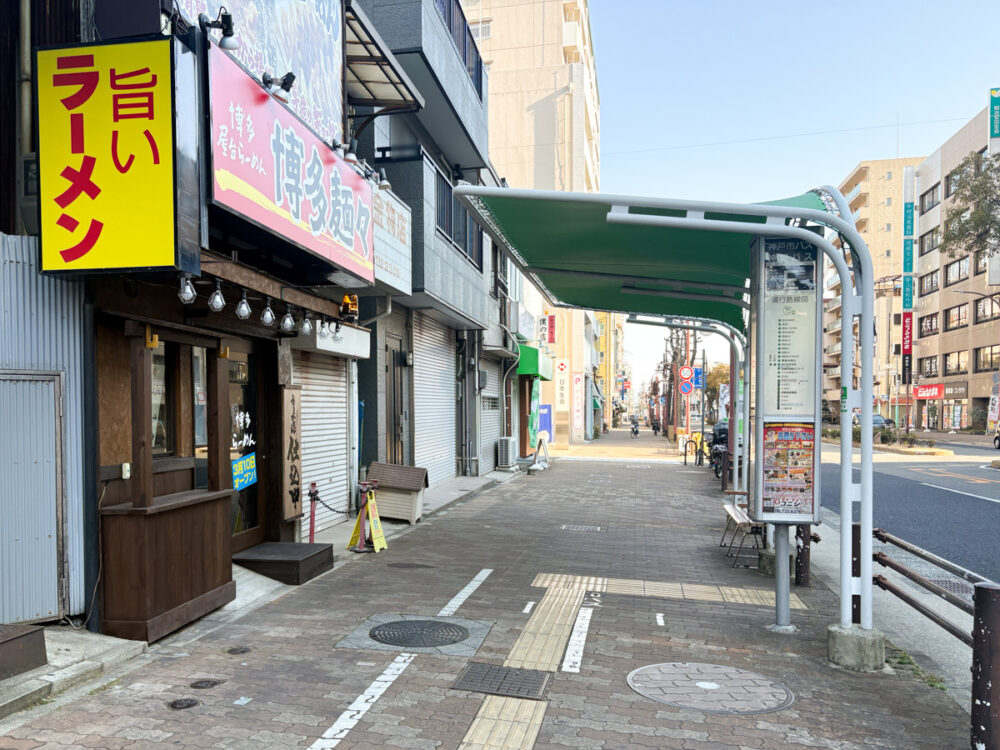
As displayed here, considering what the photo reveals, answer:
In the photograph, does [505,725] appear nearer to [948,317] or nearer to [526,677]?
[526,677]

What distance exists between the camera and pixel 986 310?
59250mm

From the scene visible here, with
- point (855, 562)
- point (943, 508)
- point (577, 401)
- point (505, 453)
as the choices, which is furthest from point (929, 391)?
point (855, 562)

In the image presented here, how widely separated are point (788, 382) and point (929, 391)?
7289cm

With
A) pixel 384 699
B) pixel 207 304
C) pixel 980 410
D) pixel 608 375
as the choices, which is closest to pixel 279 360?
pixel 207 304

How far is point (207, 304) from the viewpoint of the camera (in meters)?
6.75

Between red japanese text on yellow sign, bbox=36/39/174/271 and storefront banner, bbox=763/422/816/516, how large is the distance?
5232mm

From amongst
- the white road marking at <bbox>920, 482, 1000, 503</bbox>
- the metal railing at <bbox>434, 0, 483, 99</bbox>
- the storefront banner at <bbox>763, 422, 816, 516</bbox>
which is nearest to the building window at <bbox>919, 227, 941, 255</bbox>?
the white road marking at <bbox>920, 482, 1000, 503</bbox>

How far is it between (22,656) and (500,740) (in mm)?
3276

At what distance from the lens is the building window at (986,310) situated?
188ft

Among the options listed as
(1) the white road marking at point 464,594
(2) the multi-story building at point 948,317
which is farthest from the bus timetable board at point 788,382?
(2) the multi-story building at point 948,317

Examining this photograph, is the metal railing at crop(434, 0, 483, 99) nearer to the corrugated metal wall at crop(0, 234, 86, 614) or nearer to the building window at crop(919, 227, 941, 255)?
the corrugated metal wall at crop(0, 234, 86, 614)

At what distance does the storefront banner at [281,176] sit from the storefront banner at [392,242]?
1460 millimetres

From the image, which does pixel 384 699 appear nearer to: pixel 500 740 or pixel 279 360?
pixel 500 740

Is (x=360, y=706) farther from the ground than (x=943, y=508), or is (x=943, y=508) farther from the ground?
(x=360, y=706)
